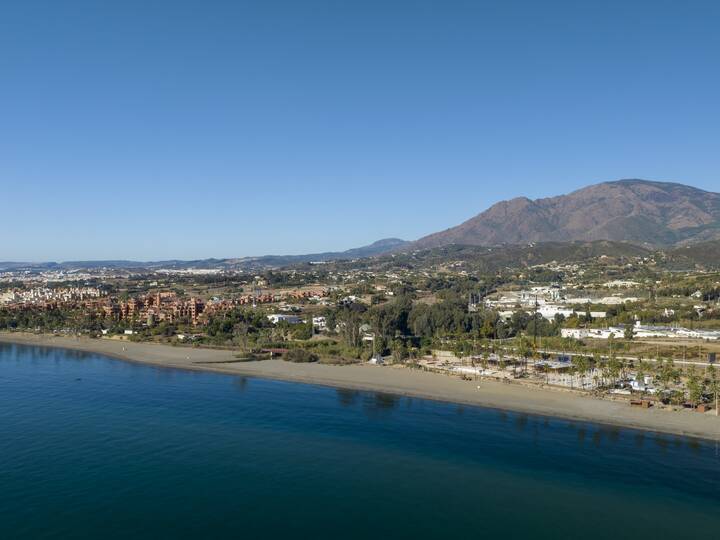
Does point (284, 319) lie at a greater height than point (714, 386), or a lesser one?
greater

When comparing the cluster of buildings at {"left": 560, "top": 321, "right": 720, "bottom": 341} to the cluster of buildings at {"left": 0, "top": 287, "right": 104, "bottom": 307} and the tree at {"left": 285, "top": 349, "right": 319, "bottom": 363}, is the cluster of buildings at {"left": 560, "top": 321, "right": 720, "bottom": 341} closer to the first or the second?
the tree at {"left": 285, "top": 349, "right": 319, "bottom": 363}

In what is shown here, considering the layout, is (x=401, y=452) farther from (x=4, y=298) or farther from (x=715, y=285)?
(x=4, y=298)

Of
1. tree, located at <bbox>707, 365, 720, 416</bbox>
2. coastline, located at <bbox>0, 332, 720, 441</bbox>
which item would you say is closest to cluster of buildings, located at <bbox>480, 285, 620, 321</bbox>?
coastline, located at <bbox>0, 332, 720, 441</bbox>

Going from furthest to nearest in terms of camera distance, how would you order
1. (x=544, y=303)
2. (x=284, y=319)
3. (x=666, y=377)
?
1. (x=544, y=303)
2. (x=284, y=319)
3. (x=666, y=377)

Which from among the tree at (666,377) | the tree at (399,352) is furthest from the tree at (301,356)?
the tree at (666,377)

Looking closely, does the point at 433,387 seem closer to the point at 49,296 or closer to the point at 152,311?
the point at 152,311

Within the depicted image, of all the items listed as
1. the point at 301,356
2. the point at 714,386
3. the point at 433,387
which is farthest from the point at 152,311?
the point at 714,386

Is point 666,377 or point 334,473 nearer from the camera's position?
point 334,473
